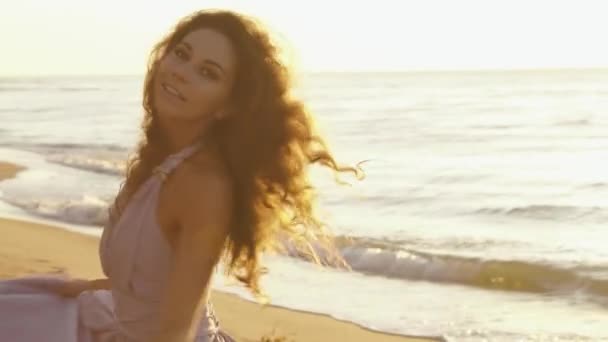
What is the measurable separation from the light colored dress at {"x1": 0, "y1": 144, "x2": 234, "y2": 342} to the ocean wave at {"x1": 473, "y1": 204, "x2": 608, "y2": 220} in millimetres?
11595

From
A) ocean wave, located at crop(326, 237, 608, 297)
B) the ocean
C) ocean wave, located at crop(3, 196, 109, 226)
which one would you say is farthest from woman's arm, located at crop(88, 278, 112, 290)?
ocean wave, located at crop(3, 196, 109, 226)

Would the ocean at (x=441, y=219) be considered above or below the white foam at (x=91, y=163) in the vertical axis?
above

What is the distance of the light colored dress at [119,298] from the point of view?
3625 mm

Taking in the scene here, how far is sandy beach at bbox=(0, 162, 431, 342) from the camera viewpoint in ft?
26.2

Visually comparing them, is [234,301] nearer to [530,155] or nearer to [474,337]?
[474,337]

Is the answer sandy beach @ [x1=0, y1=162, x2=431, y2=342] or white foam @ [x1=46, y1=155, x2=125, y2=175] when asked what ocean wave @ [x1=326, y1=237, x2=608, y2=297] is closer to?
sandy beach @ [x1=0, y1=162, x2=431, y2=342]

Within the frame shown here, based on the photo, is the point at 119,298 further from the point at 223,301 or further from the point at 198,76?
the point at 223,301

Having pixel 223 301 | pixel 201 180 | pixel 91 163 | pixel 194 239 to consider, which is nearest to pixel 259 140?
pixel 201 180

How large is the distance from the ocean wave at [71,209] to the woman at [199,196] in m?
9.41

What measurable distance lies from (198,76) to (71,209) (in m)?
10.4

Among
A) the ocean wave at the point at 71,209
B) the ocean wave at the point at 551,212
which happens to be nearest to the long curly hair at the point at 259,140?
the ocean wave at the point at 71,209

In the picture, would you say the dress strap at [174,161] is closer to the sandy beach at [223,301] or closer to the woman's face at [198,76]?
the woman's face at [198,76]

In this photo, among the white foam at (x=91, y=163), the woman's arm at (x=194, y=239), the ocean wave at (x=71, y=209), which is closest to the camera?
the woman's arm at (x=194, y=239)

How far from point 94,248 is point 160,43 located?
292 inches
